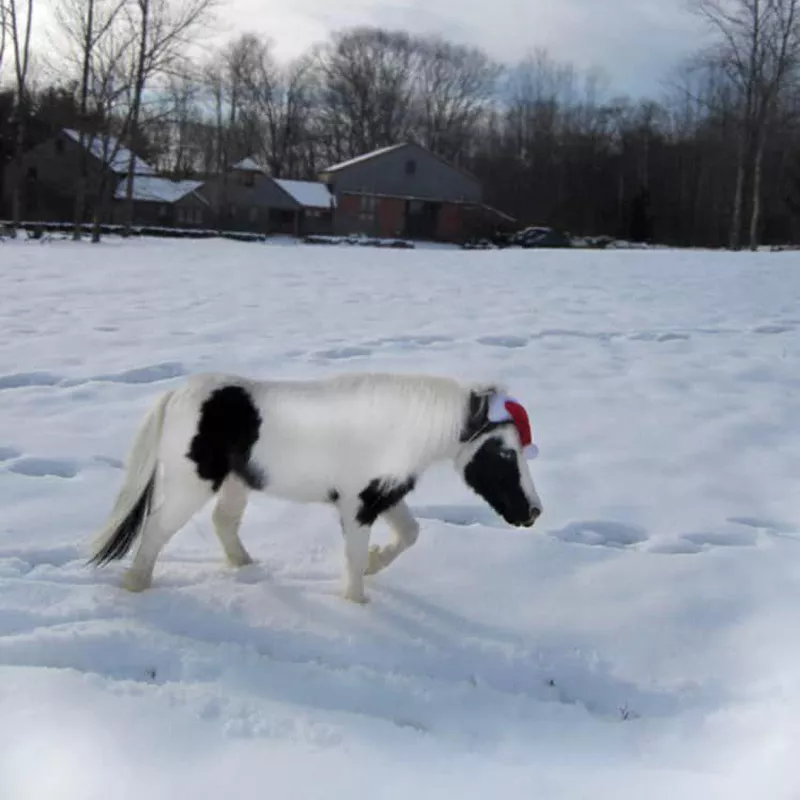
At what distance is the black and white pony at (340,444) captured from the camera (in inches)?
119

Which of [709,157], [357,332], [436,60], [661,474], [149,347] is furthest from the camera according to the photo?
[436,60]

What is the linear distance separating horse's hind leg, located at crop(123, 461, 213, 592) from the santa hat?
3.31 ft

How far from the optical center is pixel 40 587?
3092 mm

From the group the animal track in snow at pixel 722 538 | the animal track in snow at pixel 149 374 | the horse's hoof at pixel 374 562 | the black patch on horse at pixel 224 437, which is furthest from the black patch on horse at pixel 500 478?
the animal track in snow at pixel 149 374

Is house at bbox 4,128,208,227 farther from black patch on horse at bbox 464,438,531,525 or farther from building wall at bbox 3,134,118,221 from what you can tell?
black patch on horse at bbox 464,438,531,525

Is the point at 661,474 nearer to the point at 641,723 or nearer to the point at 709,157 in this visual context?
the point at 641,723

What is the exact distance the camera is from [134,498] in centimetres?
322

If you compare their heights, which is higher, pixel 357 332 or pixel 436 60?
pixel 436 60

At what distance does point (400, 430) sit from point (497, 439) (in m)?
0.33

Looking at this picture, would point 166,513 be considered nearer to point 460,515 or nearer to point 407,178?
point 460,515

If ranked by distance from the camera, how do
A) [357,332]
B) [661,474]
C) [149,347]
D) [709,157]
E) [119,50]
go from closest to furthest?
[661,474] → [149,347] → [357,332] → [119,50] → [709,157]

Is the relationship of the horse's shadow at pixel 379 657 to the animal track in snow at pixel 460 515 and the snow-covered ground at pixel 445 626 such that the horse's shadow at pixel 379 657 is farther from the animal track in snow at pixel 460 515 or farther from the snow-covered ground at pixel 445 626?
the animal track in snow at pixel 460 515

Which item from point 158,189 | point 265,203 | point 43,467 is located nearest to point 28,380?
point 43,467

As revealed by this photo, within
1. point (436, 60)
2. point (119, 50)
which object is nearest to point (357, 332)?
point (119, 50)
